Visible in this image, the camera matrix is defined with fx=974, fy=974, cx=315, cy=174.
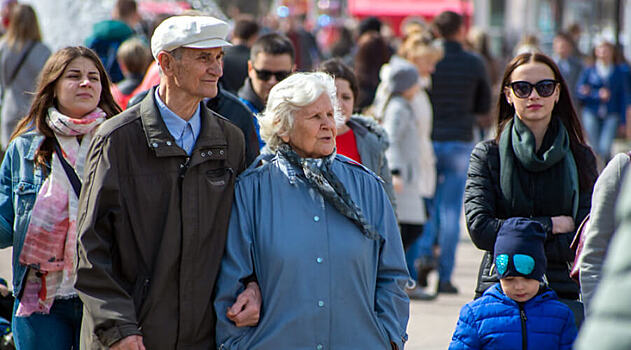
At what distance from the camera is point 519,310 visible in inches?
157

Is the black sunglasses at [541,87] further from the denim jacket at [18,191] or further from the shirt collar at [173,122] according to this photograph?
the denim jacket at [18,191]

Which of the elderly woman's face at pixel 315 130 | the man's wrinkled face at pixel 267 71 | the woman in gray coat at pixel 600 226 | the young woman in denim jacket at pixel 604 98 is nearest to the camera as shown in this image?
the woman in gray coat at pixel 600 226

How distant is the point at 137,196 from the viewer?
11.4 feet

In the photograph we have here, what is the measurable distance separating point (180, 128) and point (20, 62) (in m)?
5.60

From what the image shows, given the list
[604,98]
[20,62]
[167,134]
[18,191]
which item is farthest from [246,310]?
[604,98]

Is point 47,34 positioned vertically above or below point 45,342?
above

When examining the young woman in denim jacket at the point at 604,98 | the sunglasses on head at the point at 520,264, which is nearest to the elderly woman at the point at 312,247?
the sunglasses on head at the point at 520,264

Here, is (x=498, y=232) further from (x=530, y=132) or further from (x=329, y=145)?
(x=329, y=145)

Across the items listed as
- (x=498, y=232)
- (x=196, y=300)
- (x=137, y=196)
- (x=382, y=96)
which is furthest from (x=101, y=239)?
(x=382, y=96)

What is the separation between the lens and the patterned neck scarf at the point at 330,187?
11.9ft

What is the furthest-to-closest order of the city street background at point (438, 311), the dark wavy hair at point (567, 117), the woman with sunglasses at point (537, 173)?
the city street background at point (438, 311)
the dark wavy hair at point (567, 117)
the woman with sunglasses at point (537, 173)

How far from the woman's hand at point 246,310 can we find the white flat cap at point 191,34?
0.93 metres

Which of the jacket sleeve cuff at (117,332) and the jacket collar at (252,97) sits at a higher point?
the jacket collar at (252,97)

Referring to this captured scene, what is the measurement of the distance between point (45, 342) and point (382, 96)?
449 cm
